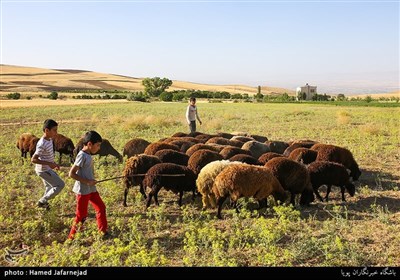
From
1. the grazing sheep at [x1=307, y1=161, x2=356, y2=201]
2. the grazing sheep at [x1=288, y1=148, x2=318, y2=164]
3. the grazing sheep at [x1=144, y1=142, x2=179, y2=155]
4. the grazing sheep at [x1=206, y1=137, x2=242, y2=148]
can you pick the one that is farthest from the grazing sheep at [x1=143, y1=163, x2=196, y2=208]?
the grazing sheep at [x1=206, y1=137, x2=242, y2=148]

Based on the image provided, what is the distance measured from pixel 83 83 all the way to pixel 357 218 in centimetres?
12076

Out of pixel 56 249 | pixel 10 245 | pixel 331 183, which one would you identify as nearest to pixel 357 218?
pixel 331 183

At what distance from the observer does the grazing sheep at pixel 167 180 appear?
7.54 metres

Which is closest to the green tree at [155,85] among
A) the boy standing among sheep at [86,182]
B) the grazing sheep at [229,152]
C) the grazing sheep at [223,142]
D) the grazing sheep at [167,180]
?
the grazing sheep at [223,142]

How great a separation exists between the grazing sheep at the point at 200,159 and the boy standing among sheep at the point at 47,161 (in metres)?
3.04

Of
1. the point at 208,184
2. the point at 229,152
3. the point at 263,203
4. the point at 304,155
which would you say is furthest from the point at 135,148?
the point at 263,203

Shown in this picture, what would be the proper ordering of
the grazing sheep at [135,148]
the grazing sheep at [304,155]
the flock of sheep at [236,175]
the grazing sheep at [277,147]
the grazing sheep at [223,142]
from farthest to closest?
1. the grazing sheep at [277,147]
2. the grazing sheep at [223,142]
3. the grazing sheep at [135,148]
4. the grazing sheep at [304,155]
5. the flock of sheep at [236,175]

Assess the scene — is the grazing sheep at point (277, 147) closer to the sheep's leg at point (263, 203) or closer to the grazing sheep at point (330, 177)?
the grazing sheep at point (330, 177)

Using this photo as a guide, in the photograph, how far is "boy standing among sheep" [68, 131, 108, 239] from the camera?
5.81 meters

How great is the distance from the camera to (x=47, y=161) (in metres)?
6.98

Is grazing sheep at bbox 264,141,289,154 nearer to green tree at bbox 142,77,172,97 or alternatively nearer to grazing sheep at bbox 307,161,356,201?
grazing sheep at bbox 307,161,356,201

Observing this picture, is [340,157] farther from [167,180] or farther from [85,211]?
[85,211]

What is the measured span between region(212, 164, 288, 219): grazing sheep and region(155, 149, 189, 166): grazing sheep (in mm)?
2338

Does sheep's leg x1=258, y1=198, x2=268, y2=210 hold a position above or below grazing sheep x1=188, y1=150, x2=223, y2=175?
below
